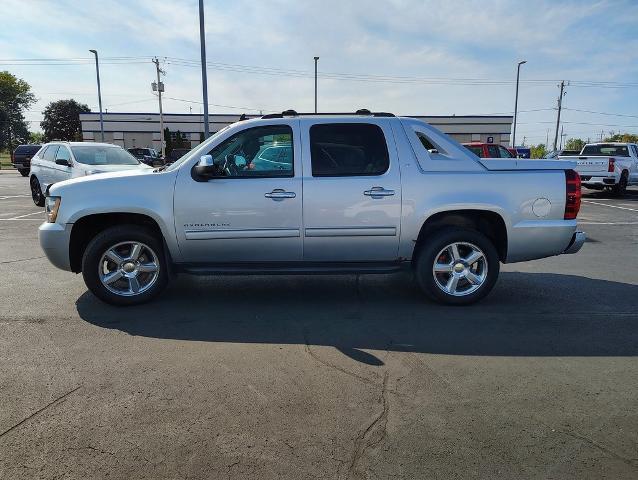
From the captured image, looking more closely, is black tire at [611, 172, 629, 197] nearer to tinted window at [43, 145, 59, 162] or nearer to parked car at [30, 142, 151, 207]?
parked car at [30, 142, 151, 207]

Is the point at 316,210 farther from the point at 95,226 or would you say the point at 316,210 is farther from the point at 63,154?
the point at 63,154

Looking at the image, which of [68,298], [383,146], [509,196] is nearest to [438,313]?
[509,196]

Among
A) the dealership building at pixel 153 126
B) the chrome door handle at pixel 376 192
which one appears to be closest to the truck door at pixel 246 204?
the chrome door handle at pixel 376 192

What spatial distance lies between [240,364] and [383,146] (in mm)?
2682

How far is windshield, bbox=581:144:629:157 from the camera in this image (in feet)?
61.3

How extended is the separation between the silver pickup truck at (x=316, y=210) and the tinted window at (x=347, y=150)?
1cm

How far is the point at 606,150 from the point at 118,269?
19.8m

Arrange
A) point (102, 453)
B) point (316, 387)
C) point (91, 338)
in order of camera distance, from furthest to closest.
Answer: point (91, 338)
point (316, 387)
point (102, 453)

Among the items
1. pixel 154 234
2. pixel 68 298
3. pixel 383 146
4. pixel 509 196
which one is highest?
pixel 383 146

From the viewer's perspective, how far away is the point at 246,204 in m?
4.84

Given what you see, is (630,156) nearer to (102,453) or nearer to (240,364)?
(240,364)

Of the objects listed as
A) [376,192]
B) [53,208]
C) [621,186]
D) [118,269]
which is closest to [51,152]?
[53,208]

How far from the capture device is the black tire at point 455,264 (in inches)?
197

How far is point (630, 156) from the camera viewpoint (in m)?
18.3
